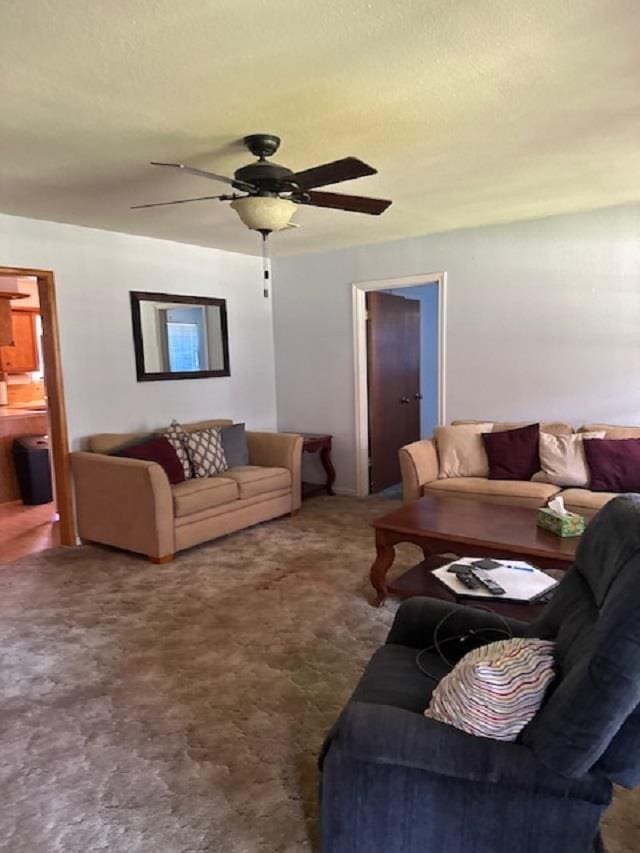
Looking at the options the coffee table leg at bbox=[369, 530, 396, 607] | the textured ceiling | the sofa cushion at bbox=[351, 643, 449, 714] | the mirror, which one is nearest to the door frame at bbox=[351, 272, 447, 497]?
the mirror

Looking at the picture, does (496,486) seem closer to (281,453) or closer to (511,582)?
(511,582)

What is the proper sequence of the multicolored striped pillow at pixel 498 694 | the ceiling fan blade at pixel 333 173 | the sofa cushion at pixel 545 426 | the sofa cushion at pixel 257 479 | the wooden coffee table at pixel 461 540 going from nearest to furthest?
the multicolored striped pillow at pixel 498 694 → the ceiling fan blade at pixel 333 173 → the wooden coffee table at pixel 461 540 → the sofa cushion at pixel 545 426 → the sofa cushion at pixel 257 479

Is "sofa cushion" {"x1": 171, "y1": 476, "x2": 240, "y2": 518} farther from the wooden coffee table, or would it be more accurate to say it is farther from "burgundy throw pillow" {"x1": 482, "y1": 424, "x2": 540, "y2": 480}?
"burgundy throw pillow" {"x1": 482, "y1": 424, "x2": 540, "y2": 480}

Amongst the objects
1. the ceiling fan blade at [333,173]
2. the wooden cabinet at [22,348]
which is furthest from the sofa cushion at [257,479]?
the wooden cabinet at [22,348]

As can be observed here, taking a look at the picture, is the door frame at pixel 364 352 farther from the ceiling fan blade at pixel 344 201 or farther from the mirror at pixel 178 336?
Result: the ceiling fan blade at pixel 344 201

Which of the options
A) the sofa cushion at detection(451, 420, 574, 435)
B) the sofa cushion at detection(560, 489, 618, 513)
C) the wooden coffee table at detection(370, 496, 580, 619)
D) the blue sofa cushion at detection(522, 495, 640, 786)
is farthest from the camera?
the sofa cushion at detection(451, 420, 574, 435)

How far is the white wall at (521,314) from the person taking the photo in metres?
4.17

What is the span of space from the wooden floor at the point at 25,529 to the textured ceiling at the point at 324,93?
2.42 m

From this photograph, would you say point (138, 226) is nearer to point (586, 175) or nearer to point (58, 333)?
point (58, 333)

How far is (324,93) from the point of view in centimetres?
221

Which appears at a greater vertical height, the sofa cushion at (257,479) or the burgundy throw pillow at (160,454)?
the burgundy throw pillow at (160,454)

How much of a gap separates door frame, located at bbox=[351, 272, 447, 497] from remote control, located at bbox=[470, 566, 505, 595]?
8.66 feet

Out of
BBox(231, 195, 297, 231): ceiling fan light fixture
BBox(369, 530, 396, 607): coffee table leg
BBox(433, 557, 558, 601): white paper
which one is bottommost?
BBox(369, 530, 396, 607): coffee table leg

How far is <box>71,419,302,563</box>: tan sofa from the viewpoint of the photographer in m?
3.88
